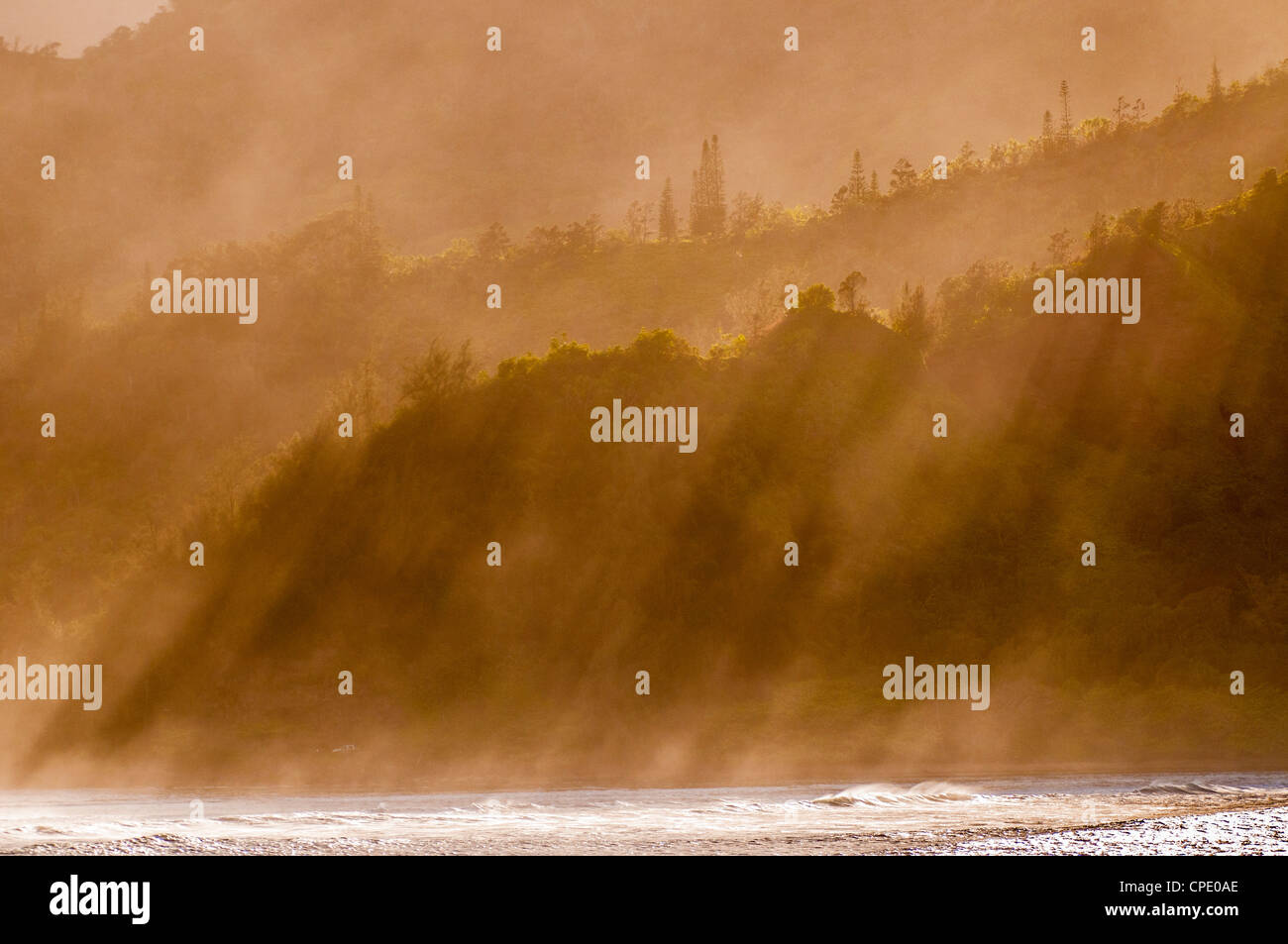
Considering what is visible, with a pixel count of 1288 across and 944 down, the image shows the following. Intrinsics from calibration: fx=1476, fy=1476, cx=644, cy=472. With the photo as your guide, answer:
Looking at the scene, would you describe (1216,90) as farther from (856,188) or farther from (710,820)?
(710,820)

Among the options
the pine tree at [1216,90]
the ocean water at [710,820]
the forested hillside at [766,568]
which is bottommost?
the ocean water at [710,820]

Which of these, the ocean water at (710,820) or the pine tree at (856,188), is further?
the pine tree at (856,188)

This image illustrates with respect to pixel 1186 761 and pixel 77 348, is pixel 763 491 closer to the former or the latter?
pixel 1186 761

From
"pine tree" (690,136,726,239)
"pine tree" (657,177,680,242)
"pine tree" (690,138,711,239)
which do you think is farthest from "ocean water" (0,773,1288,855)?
"pine tree" (690,138,711,239)

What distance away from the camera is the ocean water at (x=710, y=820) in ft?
92.3

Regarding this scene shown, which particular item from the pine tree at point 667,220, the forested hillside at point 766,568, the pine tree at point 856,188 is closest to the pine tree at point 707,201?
the pine tree at point 667,220

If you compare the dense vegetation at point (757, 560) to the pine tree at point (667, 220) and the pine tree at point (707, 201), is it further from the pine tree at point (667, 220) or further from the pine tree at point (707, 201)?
the pine tree at point (667, 220)

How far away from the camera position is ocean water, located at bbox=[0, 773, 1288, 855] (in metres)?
28.1

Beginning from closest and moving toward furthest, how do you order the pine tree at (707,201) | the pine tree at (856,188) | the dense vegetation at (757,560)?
1. the dense vegetation at (757,560)
2. the pine tree at (856,188)
3. the pine tree at (707,201)

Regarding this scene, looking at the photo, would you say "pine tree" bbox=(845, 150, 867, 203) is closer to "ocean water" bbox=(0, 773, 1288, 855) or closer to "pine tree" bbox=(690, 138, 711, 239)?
"pine tree" bbox=(690, 138, 711, 239)

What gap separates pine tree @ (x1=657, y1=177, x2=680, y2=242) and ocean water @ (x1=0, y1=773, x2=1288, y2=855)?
141m

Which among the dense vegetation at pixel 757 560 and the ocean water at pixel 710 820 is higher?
the dense vegetation at pixel 757 560

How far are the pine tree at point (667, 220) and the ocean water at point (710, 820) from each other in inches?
5541

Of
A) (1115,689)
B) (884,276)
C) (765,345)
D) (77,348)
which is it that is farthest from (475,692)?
(884,276)
